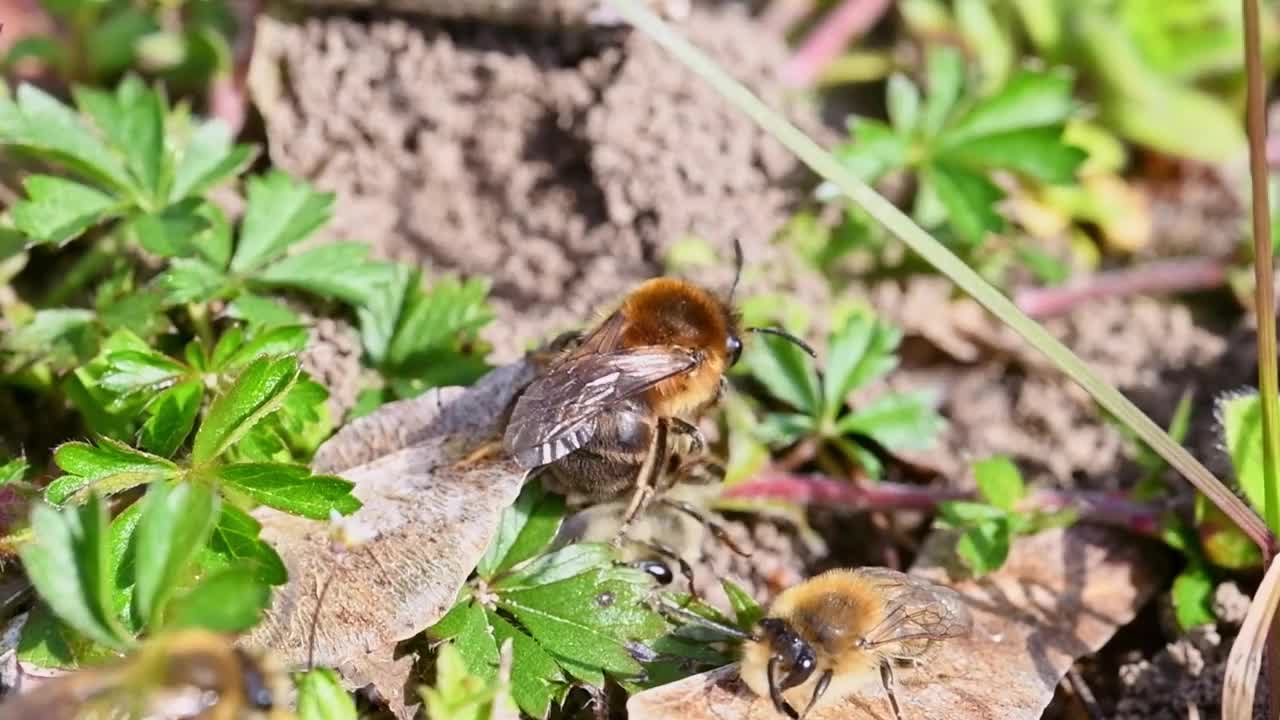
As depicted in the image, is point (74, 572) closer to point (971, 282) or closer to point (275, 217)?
point (275, 217)

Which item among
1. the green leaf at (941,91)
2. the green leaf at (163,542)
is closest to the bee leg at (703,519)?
the green leaf at (163,542)

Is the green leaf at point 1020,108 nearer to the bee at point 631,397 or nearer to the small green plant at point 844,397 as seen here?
the small green plant at point 844,397

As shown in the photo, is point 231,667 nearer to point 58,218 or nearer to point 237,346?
point 237,346

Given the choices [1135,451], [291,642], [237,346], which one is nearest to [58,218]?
[237,346]

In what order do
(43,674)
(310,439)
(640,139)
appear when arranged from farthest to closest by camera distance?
(640,139)
(310,439)
(43,674)

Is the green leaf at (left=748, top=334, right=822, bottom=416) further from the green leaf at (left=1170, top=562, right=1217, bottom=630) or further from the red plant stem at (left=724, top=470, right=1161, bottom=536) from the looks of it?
the green leaf at (left=1170, top=562, right=1217, bottom=630)

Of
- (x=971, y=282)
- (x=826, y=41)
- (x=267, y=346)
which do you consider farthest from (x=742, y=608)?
(x=826, y=41)
